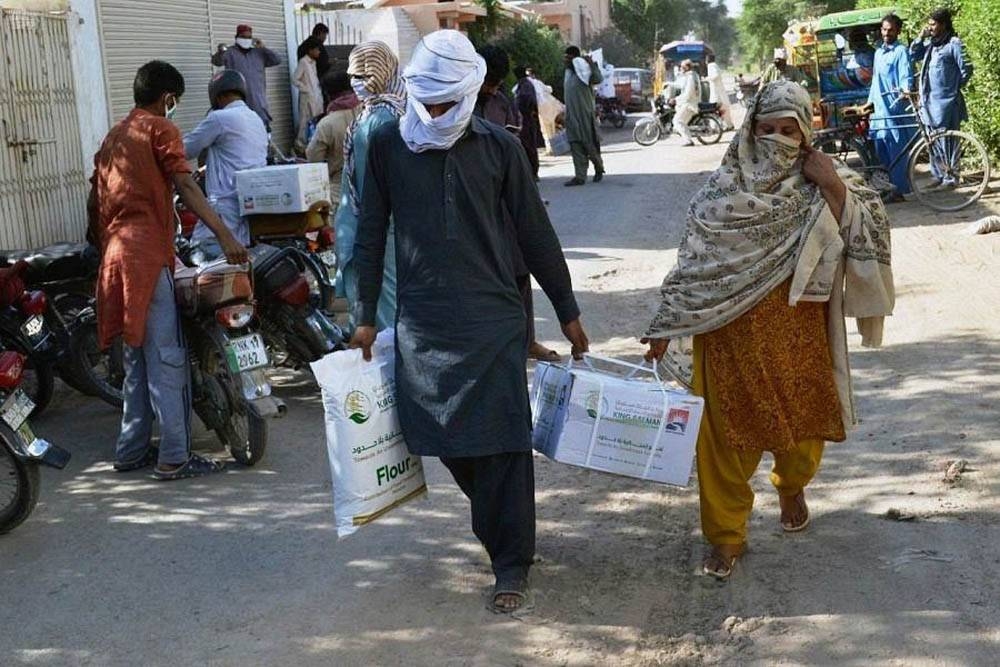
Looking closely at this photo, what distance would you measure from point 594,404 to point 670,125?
23.6 metres

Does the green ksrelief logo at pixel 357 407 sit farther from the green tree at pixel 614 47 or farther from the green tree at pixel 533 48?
the green tree at pixel 614 47

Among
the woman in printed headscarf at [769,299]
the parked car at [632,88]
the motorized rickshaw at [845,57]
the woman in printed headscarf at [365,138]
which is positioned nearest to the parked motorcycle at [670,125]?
the motorized rickshaw at [845,57]

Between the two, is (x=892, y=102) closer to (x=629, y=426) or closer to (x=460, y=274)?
(x=629, y=426)

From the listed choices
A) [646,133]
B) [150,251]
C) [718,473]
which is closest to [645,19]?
[646,133]

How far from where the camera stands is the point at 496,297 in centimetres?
408

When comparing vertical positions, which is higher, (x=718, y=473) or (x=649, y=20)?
(x=649, y=20)

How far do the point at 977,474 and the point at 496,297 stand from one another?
8.00 ft

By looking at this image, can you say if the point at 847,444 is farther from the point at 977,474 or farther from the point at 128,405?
the point at 128,405

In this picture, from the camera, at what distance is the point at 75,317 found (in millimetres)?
7105

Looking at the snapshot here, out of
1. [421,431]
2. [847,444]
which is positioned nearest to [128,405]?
[421,431]

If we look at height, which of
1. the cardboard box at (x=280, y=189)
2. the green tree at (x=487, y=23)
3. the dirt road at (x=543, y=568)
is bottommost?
the dirt road at (x=543, y=568)

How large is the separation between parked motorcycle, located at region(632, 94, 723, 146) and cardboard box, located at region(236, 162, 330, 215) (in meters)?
17.6

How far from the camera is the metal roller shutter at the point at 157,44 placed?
1123 centimetres

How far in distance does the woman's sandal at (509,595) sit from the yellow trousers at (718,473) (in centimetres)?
74
